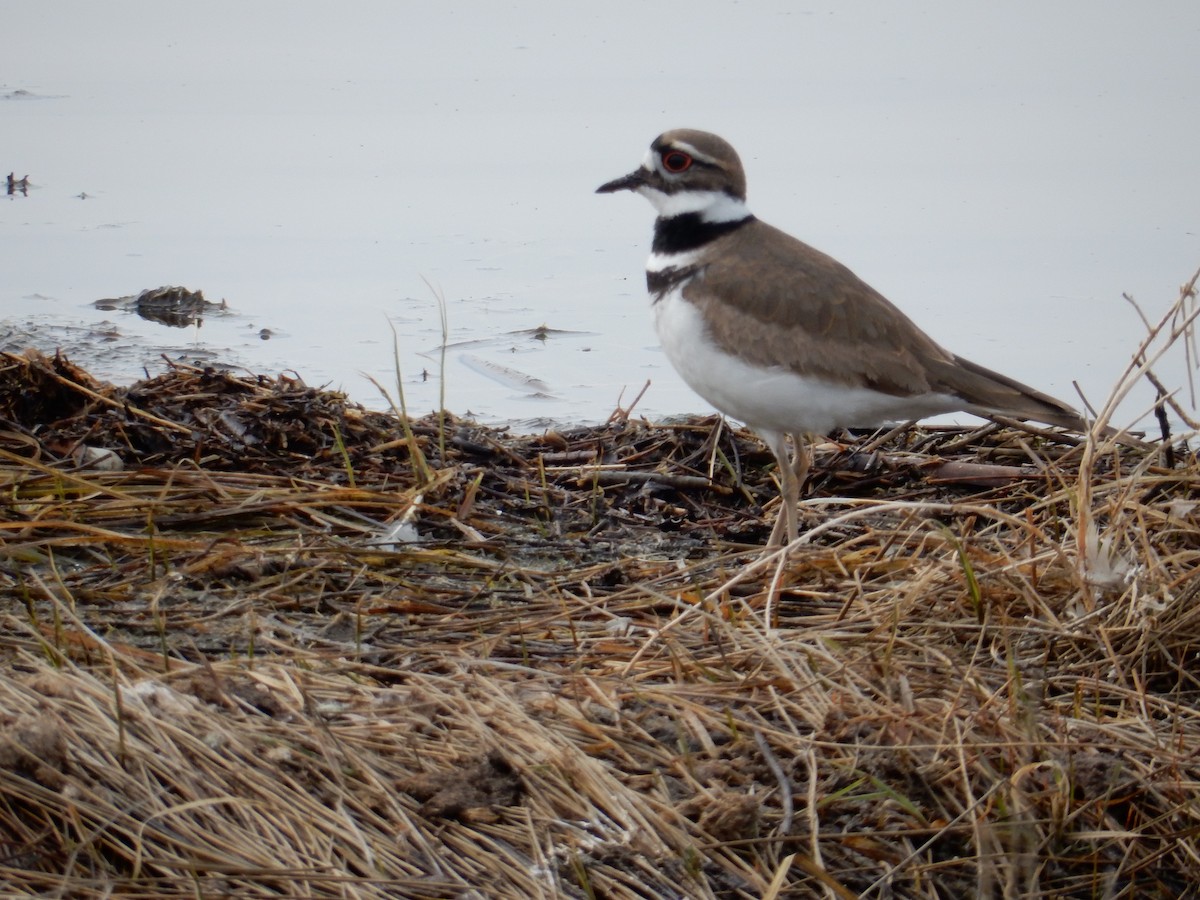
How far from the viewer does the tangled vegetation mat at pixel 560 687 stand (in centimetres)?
245

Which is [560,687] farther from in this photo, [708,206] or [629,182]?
[629,182]

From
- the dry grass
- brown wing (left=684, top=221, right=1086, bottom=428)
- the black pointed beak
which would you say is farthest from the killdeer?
the black pointed beak

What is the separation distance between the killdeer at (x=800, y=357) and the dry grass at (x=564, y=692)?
339mm

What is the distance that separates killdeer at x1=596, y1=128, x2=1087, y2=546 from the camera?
4352 mm

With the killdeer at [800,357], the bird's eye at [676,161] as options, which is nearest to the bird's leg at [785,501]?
the killdeer at [800,357]

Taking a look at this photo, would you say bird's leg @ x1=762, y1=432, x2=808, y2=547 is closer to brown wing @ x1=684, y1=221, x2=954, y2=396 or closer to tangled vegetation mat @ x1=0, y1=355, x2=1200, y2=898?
tangled vegetation mat @ x1=0, y1=355, x2=1200, y2=898

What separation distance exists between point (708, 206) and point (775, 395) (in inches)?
34.6

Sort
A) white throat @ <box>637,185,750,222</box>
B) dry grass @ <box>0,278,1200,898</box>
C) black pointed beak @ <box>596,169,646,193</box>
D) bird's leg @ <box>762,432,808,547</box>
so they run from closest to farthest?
dry grass @ <box>0,278,1200,898</box>
bird's leg @ <box>762,432,808,547</box>
white throat @ <box>637,185,750,222</box>
black pointed beak @ <box>596,169,646,193</box>

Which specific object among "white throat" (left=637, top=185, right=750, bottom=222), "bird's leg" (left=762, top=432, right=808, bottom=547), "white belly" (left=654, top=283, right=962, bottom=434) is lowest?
"bird's leg" (left=762, top=432, right=808, bottom=547)

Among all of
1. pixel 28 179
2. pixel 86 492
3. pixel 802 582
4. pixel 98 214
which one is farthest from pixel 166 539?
pixel 28 179

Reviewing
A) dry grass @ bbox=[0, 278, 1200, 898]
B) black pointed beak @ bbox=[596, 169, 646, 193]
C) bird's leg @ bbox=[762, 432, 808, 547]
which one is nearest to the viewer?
dry grass @ bbox=[0, 278, 1200, 898]

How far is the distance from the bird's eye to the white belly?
0.65m

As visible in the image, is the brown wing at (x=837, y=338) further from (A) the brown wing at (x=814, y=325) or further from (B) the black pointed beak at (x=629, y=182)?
(B) the black pointed beak at (x=629, y=182)

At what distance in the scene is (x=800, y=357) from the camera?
4371 millimetres
